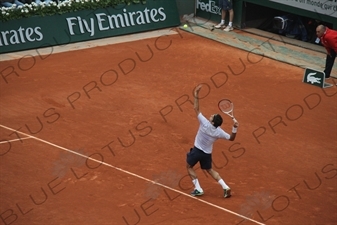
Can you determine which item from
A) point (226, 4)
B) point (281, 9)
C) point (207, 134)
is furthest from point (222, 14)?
point (207, 134)

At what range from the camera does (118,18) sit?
2552 centimetres

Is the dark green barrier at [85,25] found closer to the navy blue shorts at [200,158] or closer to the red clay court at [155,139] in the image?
the red clay court at [155,139]

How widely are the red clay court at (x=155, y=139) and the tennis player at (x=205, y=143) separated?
→ 1.15 ft

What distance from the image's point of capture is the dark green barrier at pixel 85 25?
23.7 metres

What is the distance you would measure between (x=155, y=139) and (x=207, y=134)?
360 centimetres

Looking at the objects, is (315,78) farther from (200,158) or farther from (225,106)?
(200,158)

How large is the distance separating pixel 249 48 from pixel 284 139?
7.34 metres

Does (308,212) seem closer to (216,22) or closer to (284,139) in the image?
(284,139)

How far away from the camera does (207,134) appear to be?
553 inches

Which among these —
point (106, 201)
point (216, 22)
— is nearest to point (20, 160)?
point (106, 201)

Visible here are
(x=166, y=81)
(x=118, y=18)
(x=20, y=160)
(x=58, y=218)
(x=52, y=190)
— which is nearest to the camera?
A: (x=58, y=218)

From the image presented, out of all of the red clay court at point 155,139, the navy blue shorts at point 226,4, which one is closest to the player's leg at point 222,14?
the navy blue shorts at point 226,4

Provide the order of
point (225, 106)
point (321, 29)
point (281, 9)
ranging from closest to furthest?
point (225, 106), point (321, 29), point (281, 9)

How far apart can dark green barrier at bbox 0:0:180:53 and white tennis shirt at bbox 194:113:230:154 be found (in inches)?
443
